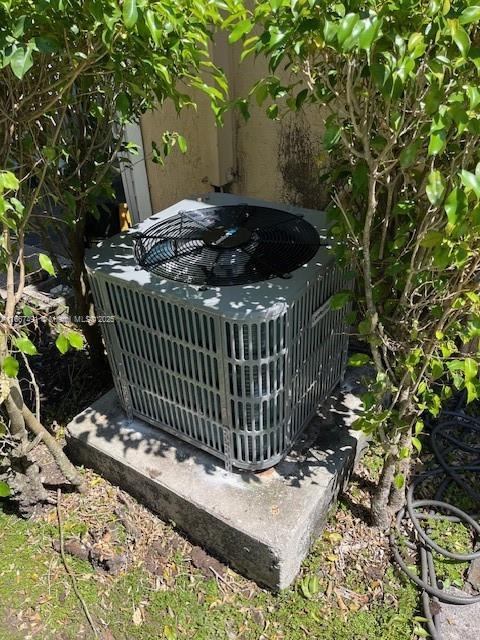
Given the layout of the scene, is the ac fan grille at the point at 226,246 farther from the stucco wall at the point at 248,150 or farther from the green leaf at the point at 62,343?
the stucco wall at the point at 248,150

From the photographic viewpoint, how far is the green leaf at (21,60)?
1387mm

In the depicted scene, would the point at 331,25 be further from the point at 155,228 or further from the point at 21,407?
the point at 21,407

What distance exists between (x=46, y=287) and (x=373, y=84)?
3438mm

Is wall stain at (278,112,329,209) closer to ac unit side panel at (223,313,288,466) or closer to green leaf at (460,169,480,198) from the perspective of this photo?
ac unit side panel at (223,313,288,466)

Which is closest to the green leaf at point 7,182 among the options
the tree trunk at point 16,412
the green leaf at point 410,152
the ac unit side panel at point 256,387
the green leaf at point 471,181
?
the ac unit side panel at point 256,387

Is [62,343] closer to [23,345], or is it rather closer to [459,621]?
[23,345]

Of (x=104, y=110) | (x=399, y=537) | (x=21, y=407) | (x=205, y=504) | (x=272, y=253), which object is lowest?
(x=399, y=537)

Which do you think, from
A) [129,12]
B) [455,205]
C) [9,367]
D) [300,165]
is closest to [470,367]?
[455,205]

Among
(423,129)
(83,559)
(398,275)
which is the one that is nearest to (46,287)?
(83,559)

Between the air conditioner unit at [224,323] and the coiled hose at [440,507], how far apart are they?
2.39 feet

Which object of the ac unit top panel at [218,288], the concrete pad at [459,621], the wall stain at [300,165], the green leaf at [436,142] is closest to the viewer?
the green leaf at [436,142]

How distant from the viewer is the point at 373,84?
151 cm

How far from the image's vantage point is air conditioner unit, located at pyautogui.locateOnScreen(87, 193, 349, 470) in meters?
2.04

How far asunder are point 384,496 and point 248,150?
9.08ft
